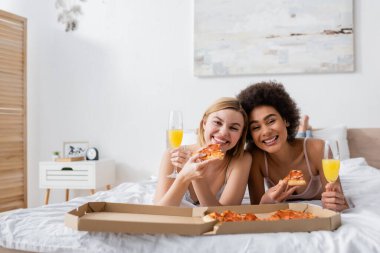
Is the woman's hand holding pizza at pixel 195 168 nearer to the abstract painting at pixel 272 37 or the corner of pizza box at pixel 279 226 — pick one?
the corner of pizza box at pixel 279 226

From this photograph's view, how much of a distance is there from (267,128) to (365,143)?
2063mm

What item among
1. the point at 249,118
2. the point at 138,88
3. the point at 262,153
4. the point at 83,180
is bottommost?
the point at 83,180

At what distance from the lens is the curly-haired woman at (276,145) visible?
6.12 feet

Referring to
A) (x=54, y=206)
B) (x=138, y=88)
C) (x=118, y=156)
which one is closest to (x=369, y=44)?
(x=138, y=88)

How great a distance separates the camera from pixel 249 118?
191 cm

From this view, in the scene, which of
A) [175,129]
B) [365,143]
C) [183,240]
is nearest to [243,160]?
[175,129]

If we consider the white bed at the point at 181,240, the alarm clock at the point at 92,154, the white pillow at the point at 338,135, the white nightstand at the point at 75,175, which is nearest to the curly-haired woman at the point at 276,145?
the white bed at the point at 181,240

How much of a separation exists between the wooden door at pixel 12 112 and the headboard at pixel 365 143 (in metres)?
2.95

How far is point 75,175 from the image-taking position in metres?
3.96

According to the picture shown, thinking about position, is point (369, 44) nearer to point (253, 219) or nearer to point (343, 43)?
point (343, 43)

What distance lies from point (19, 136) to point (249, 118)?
293cm

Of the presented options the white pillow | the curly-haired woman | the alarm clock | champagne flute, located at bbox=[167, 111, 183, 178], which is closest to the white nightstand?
the alarm clock

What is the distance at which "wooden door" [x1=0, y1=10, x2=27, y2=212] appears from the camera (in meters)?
3.96

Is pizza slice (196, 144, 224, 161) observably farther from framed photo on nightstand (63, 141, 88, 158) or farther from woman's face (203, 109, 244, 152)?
framed photo on nightstand (63, 141, 88, 158)
